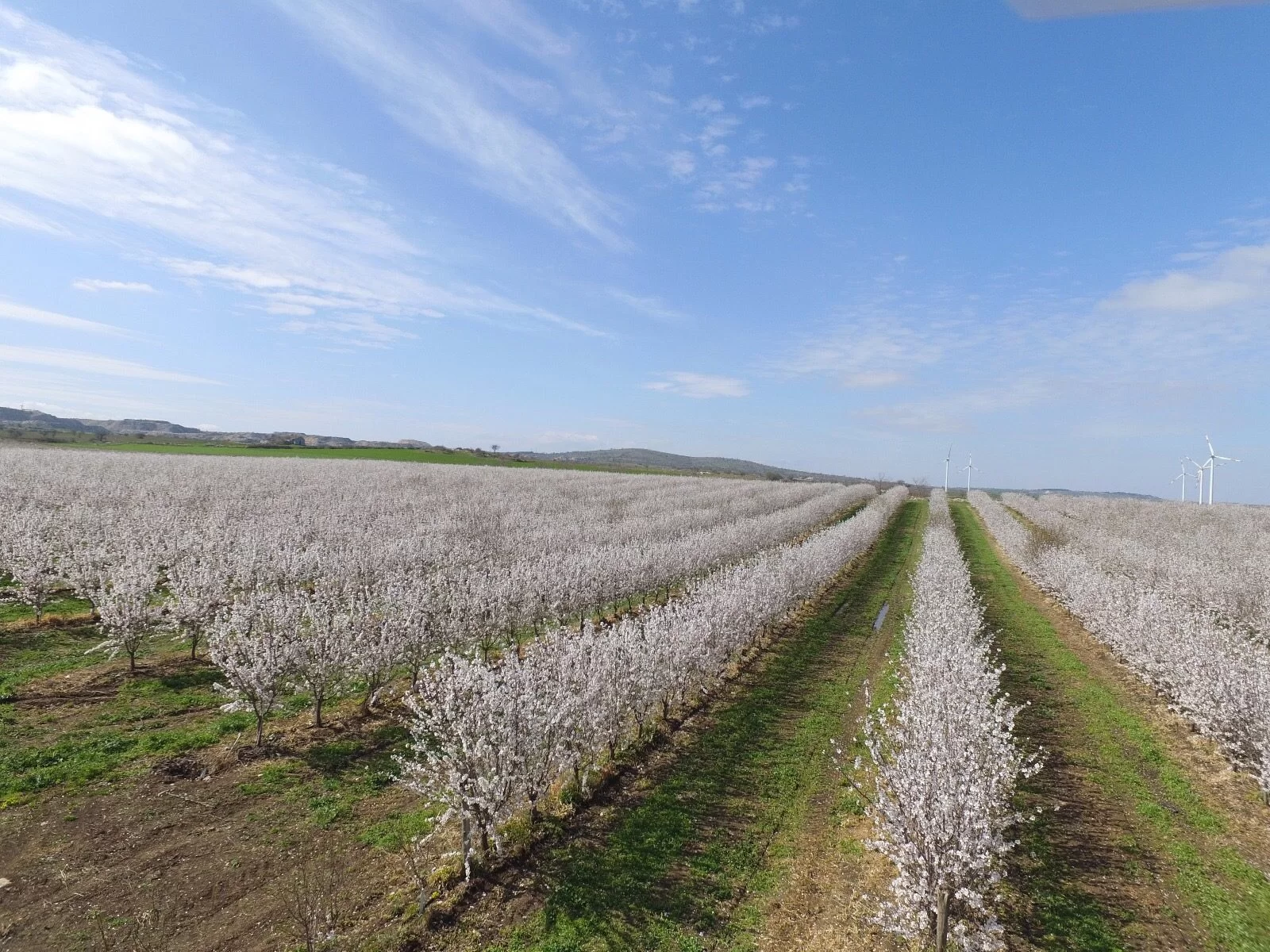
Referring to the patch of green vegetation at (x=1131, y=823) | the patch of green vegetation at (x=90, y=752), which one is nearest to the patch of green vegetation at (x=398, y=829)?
the patch of green vegetation at (x=90, y=752)

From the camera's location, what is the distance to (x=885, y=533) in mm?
53875

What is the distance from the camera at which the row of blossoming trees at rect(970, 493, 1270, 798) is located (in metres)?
12.1

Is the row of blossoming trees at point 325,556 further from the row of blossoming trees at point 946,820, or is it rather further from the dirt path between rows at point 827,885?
the row of blossoming trees at point 946,820

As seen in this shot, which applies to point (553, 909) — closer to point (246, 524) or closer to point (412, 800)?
point (412, 800)

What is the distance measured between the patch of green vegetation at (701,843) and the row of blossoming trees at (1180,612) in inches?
301

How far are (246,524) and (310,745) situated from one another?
2068 cm

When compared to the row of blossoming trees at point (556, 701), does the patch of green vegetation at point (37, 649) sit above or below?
below

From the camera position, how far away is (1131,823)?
1039 centimetres

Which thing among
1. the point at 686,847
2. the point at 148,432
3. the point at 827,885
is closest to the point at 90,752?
the point at 686,847

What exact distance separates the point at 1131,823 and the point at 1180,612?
10.9m

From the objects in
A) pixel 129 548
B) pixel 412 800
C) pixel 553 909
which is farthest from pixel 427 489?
pixel 553 909

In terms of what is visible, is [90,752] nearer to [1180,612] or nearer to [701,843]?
[701,843]

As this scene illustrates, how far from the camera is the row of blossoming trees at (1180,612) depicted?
39.6 feet

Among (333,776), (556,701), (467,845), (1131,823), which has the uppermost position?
(556,701)
